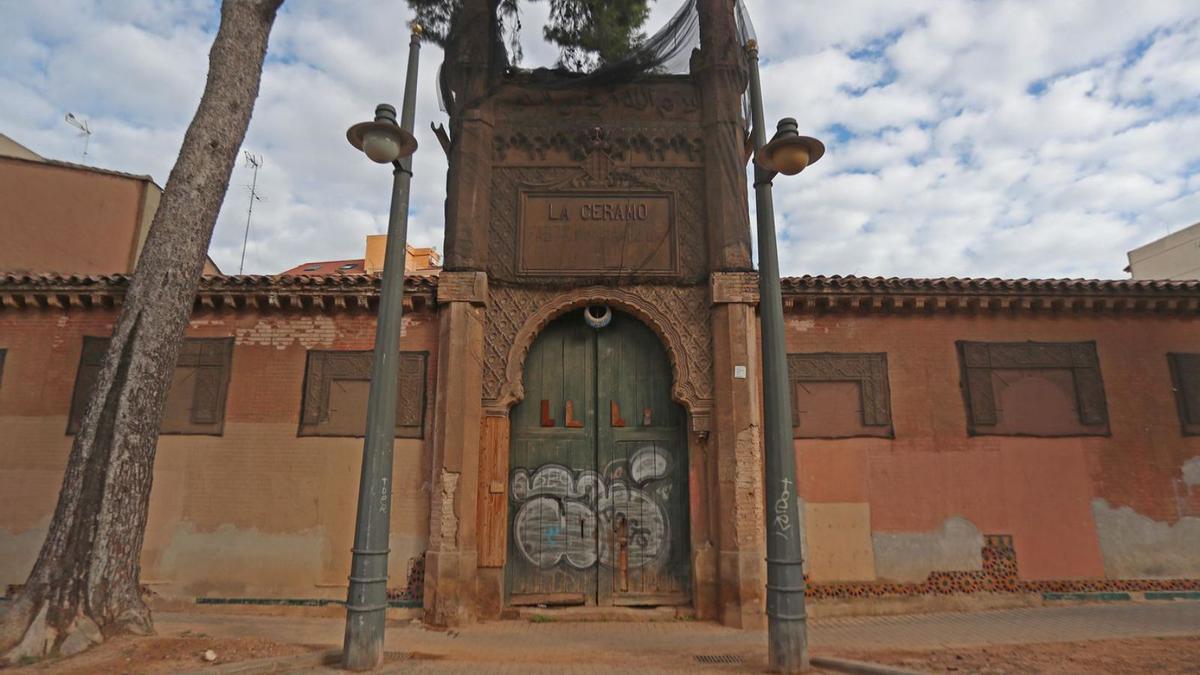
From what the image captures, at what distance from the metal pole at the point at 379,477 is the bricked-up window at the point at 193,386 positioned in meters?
4.20

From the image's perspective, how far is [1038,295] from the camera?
8781mm

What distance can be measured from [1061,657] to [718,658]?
116 inches

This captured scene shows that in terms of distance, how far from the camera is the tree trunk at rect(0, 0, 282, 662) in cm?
524

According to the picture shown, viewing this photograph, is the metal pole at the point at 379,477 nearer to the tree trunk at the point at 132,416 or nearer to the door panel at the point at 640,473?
the tree trunk at the point at 132,416

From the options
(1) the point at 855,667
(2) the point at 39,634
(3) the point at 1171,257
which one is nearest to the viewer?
(2) the point at 39,634

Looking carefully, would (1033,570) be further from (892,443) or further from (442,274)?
(442,274)

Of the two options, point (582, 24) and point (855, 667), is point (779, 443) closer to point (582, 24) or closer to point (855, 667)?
point (855, 667)

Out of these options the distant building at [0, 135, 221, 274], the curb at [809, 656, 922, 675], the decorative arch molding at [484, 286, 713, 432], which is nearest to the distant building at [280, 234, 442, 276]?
the distant building at [0, 135, 221, 274]

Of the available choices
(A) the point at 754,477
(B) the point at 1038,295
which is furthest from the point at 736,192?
(B) the point at 1038,295

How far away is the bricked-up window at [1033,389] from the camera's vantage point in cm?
859

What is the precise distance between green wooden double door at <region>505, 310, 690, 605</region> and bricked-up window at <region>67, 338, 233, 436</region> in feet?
12.9

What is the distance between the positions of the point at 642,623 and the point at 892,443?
3956 mm

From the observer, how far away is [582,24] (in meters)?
9.92

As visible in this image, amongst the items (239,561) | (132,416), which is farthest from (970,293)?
(239,561)
